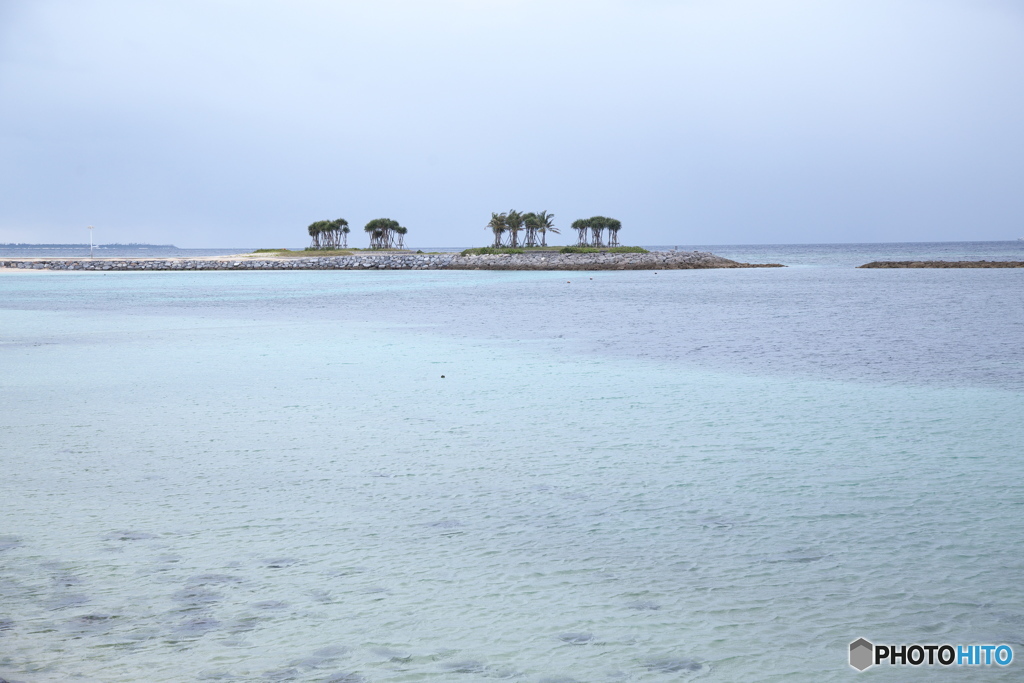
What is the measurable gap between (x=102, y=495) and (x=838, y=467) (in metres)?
7.75

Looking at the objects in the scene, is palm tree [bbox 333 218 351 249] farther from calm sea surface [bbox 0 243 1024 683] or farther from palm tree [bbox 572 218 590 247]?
calm sea surface [bbox 0 243 1024 683]

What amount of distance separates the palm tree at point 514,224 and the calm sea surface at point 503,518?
9611cm

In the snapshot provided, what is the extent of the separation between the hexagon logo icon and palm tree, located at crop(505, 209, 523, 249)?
109274 millimetres

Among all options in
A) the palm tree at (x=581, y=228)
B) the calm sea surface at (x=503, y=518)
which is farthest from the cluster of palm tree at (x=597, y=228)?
the calm sea surface at (x=503, y=518)

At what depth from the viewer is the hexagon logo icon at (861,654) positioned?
193 inches

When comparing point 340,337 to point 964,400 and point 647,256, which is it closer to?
point 964,400

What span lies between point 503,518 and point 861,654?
340 cm

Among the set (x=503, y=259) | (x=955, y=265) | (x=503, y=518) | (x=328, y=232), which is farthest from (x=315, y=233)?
(x=503, y=518)

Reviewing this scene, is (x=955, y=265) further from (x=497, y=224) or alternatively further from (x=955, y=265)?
(x=497, y=224)

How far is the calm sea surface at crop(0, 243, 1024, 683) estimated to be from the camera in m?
5.15

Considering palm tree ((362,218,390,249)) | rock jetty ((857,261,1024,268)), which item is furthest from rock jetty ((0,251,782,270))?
palm tree ((362,218,390,249))

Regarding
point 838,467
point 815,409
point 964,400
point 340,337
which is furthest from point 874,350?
point 340,337

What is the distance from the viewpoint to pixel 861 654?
16.4 feet

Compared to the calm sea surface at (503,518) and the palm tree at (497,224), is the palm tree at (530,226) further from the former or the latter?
the calm sea surface at (503,518)
